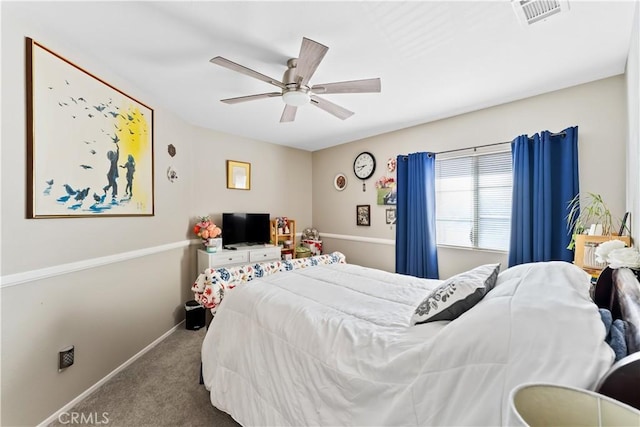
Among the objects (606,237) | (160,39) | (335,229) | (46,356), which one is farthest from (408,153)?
(46,356)

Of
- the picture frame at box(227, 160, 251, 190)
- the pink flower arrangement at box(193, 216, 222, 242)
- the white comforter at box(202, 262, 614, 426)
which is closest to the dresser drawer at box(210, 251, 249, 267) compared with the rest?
the pink flower arrangement at box(193, 216, 222, 242)

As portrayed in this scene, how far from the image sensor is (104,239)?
2.22 meters

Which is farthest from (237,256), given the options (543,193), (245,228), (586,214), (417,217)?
(586,214)

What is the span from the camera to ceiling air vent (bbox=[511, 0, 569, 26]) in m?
1.55

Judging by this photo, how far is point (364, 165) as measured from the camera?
4375 millimetres

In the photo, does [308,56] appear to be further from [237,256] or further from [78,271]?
[237,256]

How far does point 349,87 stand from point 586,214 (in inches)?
96.2

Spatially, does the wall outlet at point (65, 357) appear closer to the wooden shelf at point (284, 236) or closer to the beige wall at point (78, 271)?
the beige wall at point (78, 271)

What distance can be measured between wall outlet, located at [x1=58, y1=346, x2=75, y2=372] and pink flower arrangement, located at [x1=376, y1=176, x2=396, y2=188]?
3.73 meters

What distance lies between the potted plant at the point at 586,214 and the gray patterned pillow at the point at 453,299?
1.83 m

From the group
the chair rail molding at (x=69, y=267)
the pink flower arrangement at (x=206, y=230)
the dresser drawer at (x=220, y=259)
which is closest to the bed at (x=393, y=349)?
the chair rail molding at (x=69, y=267)

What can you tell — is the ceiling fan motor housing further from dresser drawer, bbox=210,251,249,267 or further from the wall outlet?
the wall outlet

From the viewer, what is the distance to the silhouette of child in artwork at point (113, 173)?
225 centimetres

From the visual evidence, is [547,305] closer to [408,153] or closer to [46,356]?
[46,356]
